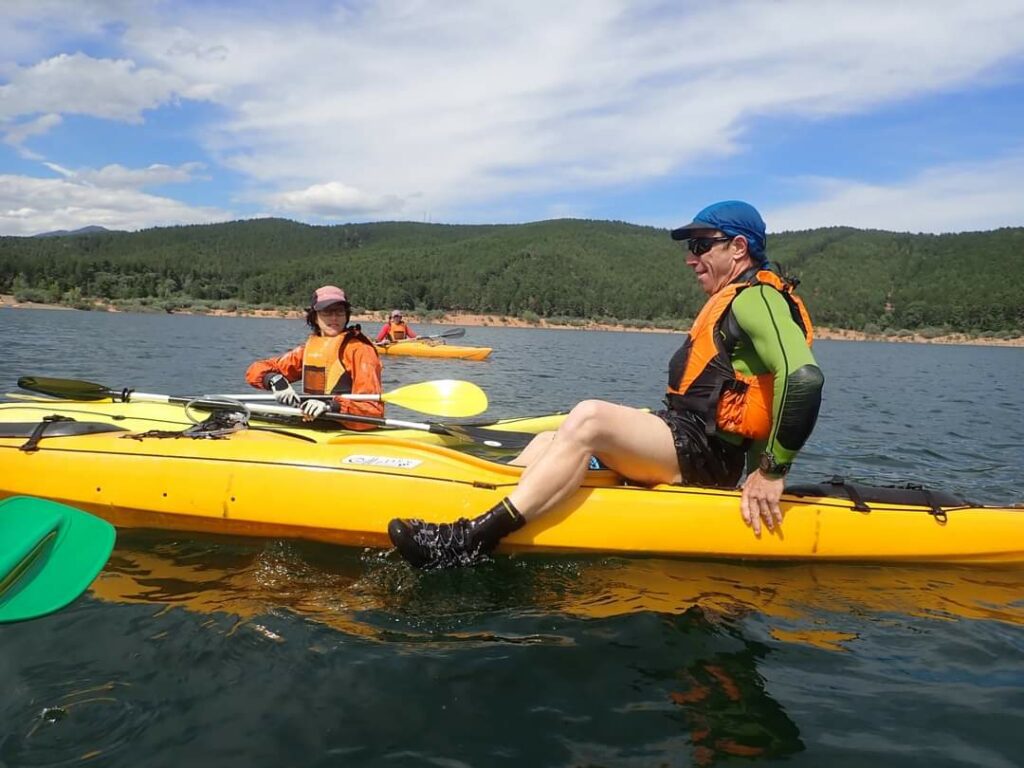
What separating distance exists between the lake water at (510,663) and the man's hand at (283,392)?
176cm

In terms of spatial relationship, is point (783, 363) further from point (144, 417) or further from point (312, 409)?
point (144, 417)

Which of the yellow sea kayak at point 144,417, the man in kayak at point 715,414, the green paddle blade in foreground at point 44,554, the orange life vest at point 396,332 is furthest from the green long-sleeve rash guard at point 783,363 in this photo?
the orange life vest at point 396,332

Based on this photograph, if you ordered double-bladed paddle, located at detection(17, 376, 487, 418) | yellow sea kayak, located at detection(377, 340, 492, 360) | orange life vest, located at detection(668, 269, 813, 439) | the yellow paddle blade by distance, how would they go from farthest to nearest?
yellow sea kayak, located at detection(377, 340, 492, 360)
the yellow paddle blade
double-bladed paddle, located at detection(17, 376, 487, 418)
orange life vest, located at detection(668, 269, 813, 439)

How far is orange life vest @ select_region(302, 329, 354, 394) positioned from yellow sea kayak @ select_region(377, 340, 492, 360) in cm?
1442

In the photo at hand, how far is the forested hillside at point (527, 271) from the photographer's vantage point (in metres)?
84.6

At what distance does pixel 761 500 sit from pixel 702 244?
1.44 m

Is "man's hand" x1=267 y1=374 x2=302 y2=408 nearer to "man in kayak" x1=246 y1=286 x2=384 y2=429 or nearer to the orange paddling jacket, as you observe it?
"man in kayak" x1=246 y1=286 x2=384 y2=429

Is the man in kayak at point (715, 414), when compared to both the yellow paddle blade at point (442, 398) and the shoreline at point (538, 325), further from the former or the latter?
the shoreline at point (538, 325)

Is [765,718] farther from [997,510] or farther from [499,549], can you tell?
[997,510]

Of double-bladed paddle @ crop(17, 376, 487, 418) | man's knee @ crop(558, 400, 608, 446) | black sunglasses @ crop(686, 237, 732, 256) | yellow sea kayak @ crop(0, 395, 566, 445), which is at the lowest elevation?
yellow sea kayak @ crop(0, 395, 566, 445)

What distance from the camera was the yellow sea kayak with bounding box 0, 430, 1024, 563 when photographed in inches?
163

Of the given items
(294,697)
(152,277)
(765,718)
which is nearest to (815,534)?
(765,718)

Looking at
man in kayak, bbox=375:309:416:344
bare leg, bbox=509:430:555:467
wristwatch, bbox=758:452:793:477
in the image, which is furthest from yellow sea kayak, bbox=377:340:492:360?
wristwatch, bbox=758:452:793:477

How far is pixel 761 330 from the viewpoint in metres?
3.58
